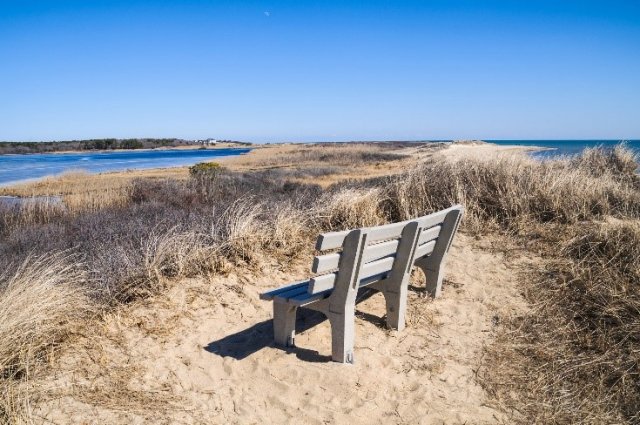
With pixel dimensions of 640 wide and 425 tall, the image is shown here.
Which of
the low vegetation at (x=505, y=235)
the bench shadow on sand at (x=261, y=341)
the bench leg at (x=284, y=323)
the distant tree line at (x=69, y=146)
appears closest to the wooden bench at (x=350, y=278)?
the bench leg at (x=284, y=323)

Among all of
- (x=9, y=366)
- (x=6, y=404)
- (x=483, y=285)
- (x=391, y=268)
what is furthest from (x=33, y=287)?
(x=483, y=285)

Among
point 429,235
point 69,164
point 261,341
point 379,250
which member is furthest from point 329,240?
point 69,164

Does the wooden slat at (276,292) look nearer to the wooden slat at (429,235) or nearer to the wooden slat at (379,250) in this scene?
the wooden slat at (379,250)

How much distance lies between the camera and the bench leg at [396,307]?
4.16m

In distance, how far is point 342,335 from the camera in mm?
3582

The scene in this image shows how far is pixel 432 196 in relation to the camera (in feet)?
25.8

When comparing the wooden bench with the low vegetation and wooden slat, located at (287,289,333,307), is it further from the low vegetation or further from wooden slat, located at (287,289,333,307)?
the low vegetation

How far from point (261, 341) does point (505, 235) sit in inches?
158

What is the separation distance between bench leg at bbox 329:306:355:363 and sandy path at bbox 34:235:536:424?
0.29 ft

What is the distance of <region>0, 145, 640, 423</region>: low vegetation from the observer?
3.41 meters

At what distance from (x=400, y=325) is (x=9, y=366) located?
299cm

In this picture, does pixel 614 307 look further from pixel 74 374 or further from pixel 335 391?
pixel 74 374

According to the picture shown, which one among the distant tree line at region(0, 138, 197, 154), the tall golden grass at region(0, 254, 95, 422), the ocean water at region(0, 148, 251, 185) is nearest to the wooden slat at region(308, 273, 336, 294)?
the tall golden grass at region(0, 254, 95, 422)

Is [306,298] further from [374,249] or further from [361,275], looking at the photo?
[374,249]
